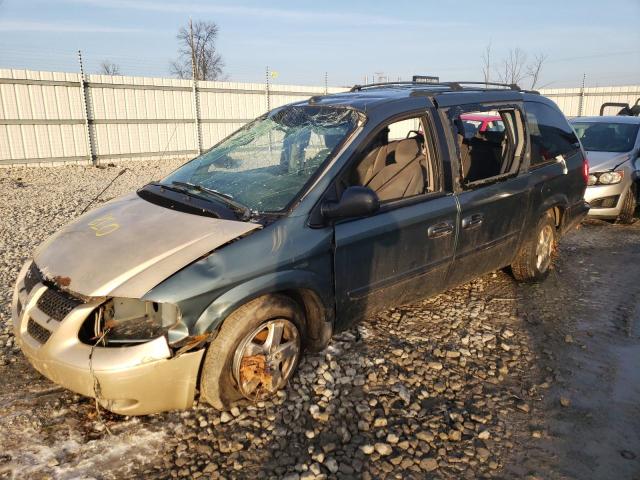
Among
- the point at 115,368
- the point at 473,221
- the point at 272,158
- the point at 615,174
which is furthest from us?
the point at 615,174

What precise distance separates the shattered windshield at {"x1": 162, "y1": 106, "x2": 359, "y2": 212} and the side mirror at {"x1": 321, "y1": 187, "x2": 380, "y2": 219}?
0.26m

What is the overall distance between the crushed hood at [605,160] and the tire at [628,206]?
42 cm

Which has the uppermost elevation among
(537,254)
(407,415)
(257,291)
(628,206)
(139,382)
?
(257,291)

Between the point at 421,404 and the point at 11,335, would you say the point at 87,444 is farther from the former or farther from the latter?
the point at 421,404

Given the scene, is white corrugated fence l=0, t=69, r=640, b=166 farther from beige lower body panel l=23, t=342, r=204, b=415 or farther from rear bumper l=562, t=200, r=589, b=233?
beige lower body panel l=23, t=342, r=204, b=415

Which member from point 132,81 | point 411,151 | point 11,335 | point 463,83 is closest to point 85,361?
point 11,335

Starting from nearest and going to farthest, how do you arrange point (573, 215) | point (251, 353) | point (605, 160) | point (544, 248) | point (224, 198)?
1. point (251, 353)
2. point (224, 198)
3. point (544, 248)
4. point (573, 215)
5. point (605, 160)

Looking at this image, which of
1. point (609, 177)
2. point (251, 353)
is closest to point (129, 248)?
point (251, 353)

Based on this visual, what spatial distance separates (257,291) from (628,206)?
6978mm

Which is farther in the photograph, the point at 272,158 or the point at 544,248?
the point at 544,248

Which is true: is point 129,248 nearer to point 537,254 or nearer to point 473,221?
point 473,221

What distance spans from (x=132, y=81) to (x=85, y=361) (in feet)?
→ 42.4

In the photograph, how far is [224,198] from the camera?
312cm

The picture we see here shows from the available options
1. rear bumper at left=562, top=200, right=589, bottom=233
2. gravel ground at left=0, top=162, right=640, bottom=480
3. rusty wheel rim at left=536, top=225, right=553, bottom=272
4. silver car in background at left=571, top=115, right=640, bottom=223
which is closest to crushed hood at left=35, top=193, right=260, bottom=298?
gravel ground at left=0, top=162, right=640, bottom=480
